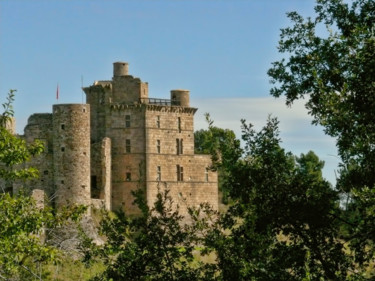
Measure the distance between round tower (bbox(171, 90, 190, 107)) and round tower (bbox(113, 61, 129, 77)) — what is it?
4154mm

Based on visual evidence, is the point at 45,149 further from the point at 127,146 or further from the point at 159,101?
the point at 159,101

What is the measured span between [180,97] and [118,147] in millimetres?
6243

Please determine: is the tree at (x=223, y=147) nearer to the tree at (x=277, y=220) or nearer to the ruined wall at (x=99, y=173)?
the tree at (x=277, y=220)

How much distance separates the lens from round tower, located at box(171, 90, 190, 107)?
53.8m

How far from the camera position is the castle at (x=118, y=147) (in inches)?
1709

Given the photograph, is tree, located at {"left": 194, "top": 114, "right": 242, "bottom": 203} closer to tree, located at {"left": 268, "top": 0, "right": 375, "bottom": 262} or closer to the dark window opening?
tree, located at {"left": 268, "top": 0, "right": 375, "bottom": 262}

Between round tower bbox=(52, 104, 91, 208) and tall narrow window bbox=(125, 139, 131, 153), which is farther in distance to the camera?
tall narrow window bbox=(125, 139, 131, 153)

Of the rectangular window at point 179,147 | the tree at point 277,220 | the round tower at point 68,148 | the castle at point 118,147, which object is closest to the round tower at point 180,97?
the castle at point 118,147

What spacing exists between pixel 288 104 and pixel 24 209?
6.16 metres

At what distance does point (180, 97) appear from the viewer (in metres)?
54.0

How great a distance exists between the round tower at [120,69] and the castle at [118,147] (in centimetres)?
5

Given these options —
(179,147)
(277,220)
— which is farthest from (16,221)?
(179,147)

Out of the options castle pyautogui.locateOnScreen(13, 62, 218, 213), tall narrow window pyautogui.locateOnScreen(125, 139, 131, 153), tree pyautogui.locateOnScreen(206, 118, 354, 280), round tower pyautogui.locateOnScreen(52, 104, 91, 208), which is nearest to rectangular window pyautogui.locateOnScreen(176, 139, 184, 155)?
castle pyautogui.locateOnScreen(13, 62, 218, 213)

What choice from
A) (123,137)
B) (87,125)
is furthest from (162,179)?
(87,125)
